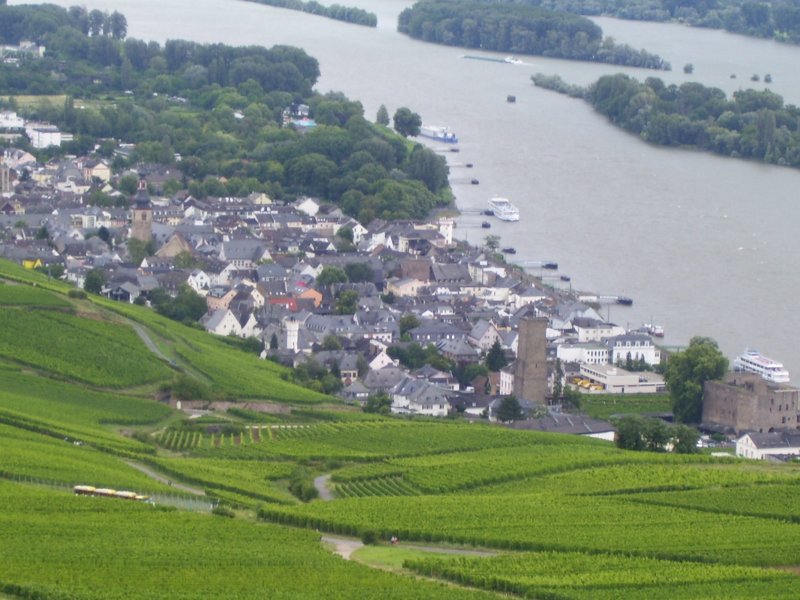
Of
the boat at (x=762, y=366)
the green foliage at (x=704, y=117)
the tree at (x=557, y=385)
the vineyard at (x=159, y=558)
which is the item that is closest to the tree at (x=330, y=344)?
the tree at (x=557, y=385)

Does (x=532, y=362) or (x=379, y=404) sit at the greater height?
(x=532, y=362)

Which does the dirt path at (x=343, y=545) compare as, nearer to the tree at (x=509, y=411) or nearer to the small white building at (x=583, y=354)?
the tree at (x=509, y=411)

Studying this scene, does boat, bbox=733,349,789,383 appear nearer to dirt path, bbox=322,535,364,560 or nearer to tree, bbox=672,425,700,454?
tree, bbox=672,425,700,454

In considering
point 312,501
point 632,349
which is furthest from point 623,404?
point 312,501

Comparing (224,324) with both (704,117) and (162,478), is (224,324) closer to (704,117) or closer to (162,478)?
(162,478)

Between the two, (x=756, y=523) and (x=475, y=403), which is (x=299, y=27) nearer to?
(x=475, y=403)

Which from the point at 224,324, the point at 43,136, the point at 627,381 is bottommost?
the point at 43,136

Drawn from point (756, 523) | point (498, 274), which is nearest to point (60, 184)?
point (498, 274)
